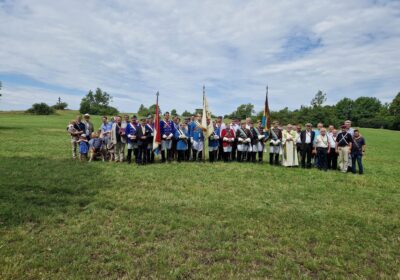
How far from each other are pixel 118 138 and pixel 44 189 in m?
4.98

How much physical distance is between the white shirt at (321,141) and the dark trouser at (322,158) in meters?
0.18

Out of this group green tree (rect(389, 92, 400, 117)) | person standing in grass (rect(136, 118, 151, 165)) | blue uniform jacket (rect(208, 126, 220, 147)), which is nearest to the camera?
person standing in grass (rect(136, 118, 151, 165))

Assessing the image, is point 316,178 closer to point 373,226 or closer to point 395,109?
point 373,226

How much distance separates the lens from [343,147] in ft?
39.1

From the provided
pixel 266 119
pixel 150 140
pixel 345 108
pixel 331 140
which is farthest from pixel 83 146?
pixel 345 108

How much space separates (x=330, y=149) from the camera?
12328mm

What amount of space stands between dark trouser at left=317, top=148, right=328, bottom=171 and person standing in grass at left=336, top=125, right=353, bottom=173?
0.56 meters

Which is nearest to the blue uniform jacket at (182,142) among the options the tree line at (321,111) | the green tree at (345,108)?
the tree line at (321,111)

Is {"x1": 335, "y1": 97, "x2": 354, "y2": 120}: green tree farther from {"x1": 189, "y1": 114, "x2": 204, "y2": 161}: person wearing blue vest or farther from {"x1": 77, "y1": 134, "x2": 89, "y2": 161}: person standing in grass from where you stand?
{"x1": 77, "y1": 134, "x2": 89, "y2": 161}: person standing in grass

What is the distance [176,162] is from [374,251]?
896 cm

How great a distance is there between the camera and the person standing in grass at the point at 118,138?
1239 cm

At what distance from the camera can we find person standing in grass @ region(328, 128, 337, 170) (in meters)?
12.2

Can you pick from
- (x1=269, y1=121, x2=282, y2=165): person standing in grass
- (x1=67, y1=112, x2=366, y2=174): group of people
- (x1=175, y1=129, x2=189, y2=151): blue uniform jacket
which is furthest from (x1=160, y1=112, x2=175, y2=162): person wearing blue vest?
(x1=269, y1=121, x2=282, y2=165): person standing in grass

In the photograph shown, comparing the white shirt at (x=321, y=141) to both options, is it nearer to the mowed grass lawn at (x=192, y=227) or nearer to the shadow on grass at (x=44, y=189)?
the mowed grass lawn at (x=192, y=227)
